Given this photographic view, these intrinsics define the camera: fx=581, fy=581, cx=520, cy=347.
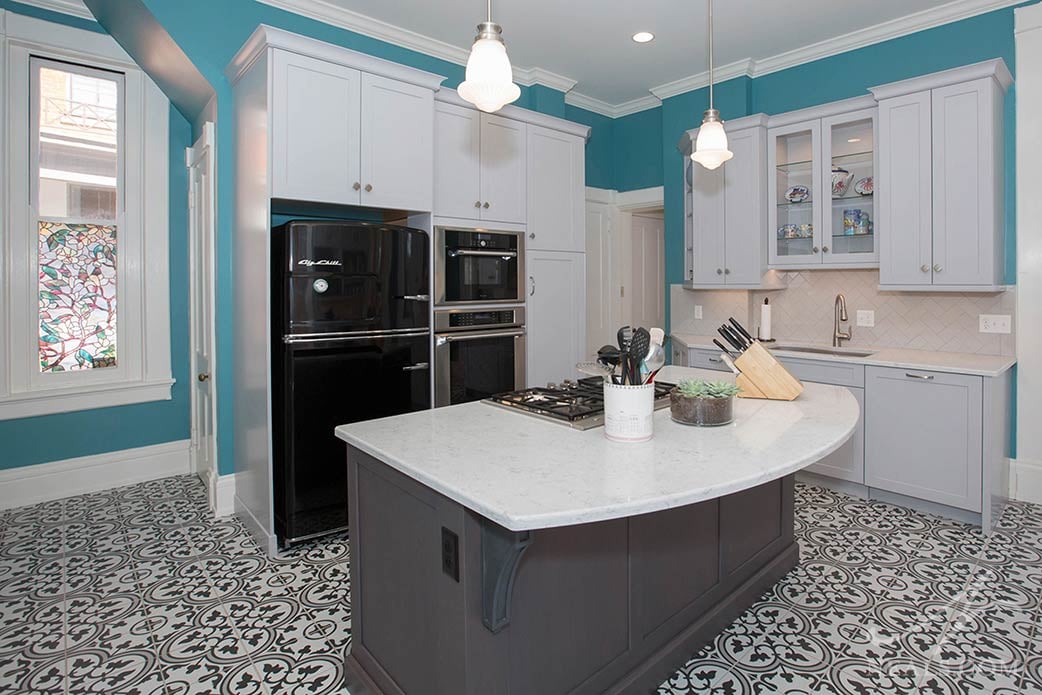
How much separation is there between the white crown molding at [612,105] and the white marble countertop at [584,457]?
3.91 m

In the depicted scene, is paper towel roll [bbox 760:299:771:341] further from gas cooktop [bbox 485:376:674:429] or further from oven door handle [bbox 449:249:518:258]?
gas cooktop [bbox 485:376:674:429]

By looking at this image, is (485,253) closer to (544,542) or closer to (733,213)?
(733,213)

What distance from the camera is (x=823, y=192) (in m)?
3.86

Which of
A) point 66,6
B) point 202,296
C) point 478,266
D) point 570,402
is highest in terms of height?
point 66,6

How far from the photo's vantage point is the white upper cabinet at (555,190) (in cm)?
402

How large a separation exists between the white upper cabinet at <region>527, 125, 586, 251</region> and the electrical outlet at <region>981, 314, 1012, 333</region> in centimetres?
256

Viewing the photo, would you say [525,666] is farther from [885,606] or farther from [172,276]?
[172,276]

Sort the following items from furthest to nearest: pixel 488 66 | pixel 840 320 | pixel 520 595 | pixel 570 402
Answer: pixel 840 320 < pixel 570 402 < pixel 488 66 < pixel 520 595

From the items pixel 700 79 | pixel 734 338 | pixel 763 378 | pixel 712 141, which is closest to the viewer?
pixel 763 378

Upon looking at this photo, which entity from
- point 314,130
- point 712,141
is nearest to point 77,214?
point 314,130

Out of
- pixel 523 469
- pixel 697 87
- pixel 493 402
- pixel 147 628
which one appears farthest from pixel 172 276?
pixel 697 87

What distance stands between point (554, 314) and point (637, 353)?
8.69 ft

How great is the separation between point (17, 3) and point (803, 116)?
4864 millimetres

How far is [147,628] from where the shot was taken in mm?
2242
